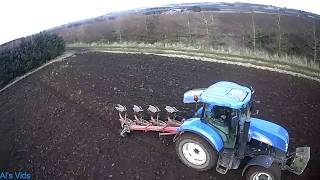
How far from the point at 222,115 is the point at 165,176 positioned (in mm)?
2041

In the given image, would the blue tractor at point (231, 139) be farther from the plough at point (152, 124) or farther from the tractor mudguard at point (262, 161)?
the plough at point (152, 124)

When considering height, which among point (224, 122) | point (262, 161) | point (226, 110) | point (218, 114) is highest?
point (226, 110)

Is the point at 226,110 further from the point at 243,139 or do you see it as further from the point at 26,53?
the point at 26,53

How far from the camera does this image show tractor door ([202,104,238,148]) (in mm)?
7734

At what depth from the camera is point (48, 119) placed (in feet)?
39.2

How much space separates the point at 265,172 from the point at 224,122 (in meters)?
1.32

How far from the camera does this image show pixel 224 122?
782 centimetres

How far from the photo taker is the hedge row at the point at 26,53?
1698 centimetres

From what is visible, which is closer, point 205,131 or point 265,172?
point 265,172

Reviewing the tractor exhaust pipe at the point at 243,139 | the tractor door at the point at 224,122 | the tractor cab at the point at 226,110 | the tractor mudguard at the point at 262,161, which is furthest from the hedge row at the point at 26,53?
the tractor mudguard at the point at 262,161

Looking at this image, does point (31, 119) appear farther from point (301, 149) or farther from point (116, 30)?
point (116, 30)

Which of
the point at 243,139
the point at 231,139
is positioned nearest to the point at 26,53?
the point at 231,139

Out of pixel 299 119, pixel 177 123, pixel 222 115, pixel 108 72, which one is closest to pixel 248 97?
pixel 222 115

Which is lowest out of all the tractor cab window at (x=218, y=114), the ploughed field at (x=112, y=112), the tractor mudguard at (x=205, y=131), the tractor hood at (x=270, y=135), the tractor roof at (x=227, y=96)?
the ploughed field at (x=112, y=112)
